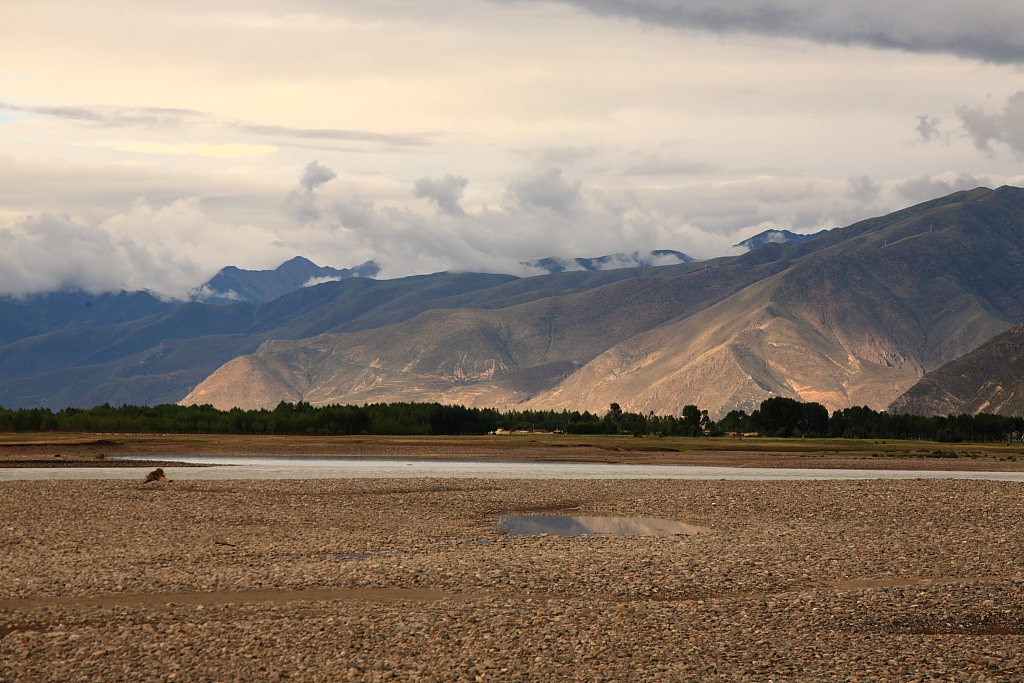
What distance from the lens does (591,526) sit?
42.1m

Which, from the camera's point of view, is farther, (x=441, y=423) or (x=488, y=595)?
(x=441, y=423)

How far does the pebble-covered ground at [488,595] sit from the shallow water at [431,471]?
2111 centimetres

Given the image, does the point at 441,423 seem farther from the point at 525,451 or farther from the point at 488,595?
the point at 488,595

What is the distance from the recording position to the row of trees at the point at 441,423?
13925 cm

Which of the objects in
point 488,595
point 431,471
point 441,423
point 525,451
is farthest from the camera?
point 441,423

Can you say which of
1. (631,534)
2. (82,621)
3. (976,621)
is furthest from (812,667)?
(631,534)

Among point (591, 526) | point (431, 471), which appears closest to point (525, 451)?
point (431, 471)

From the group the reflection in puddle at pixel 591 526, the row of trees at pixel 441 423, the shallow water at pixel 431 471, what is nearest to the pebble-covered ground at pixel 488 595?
the reflection in puddle at pixel 591 526

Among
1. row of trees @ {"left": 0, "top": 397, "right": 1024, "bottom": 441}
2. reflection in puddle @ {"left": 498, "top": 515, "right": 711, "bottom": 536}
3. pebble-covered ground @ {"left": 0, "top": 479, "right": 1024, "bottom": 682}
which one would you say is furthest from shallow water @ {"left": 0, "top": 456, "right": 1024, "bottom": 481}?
row of trees @ {"left": 0, "top": 397, "right": 1024, "bottom": 441}

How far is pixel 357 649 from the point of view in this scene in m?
21.2

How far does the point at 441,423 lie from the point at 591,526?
390 feet

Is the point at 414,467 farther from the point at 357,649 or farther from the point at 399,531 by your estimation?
the point at 357,649

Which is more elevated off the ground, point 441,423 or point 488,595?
point 441,423

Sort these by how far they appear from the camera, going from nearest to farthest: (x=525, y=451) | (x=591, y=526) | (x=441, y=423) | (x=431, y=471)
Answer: (x=591, y=526), (x=431, y=471), (x=525, y=451), (x=441, y=423)
